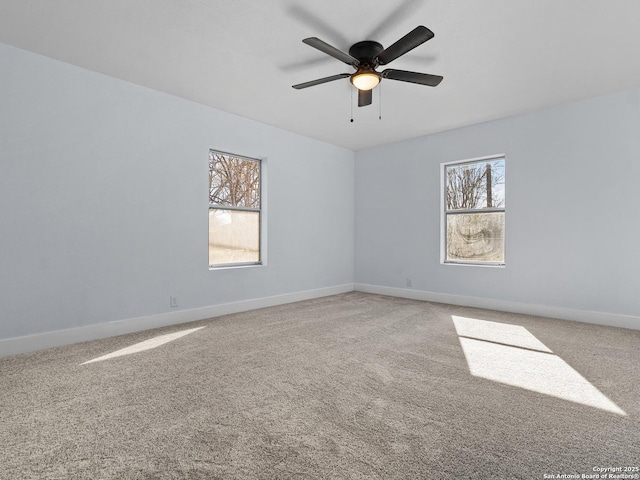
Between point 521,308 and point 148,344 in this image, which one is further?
point 521,308

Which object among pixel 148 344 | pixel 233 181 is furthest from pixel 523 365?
pixel 233 181

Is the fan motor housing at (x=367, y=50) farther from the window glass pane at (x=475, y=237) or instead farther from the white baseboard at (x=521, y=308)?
the white baseboard at (x=521, y=308)

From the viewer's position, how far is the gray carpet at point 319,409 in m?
1.55

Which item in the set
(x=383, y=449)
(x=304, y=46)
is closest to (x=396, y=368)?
(x=383, y=449)

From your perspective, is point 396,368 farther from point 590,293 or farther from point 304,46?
point 590,293

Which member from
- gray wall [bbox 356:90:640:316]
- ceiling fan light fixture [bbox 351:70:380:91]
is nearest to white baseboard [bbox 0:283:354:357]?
gray wall [bbox 356:90:640:316]

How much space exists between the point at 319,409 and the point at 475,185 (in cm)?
434

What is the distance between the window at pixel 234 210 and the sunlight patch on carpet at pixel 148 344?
3.74 feet

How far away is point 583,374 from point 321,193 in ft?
14.0

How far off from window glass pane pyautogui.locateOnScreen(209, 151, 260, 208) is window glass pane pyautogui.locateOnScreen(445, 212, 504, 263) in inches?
120

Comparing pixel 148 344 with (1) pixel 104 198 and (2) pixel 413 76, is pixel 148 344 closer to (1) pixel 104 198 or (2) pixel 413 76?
(1) pixel 104 198

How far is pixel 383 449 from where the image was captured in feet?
5.41

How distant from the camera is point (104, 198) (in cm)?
350

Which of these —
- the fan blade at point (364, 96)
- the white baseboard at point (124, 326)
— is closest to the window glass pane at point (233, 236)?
the white baseboard at point (124, 326)
